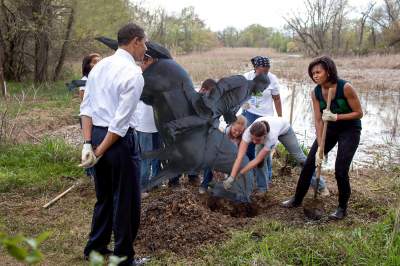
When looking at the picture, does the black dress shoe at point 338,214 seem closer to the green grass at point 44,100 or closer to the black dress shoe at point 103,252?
the black dress shoe at point 103,252

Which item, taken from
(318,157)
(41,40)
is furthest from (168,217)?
(41,40)

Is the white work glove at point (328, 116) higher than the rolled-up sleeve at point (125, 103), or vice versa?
the rolled-up sleeve at point (125, 103)

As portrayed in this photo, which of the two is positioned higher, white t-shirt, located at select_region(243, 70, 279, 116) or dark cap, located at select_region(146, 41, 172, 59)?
dark cap, located at select_region(146, 41, 172, 59)

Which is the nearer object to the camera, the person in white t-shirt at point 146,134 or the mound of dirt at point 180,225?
the mound of dirt at point 180,225

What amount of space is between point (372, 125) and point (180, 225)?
8414mm

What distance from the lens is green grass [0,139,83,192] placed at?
5.83 metres

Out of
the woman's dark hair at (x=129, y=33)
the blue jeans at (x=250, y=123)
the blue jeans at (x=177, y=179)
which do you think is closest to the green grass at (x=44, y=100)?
the blue jeans at (x=177, y=179)

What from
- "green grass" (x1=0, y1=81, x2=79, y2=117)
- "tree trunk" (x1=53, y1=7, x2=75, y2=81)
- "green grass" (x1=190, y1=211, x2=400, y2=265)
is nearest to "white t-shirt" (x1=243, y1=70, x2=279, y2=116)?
"green grass" (x1=190, y1=211, x2=400, y2=265)

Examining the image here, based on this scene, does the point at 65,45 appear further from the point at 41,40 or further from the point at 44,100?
the point at 44,100

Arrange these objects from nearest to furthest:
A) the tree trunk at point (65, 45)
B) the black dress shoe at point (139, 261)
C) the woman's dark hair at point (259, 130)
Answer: the black dress shoe at point (139, 261) → the woman's dark hair at point (259, 130) → the tree trunk at point (65, 45)

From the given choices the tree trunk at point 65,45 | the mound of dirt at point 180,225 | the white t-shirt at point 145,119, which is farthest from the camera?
the tree trunk at point 65,45

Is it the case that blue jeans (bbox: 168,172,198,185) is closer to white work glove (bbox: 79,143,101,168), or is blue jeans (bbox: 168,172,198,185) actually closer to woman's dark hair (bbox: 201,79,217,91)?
woman's dark hair (bbox: 201,79,217,91)

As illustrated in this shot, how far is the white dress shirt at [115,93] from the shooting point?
3.25 meters

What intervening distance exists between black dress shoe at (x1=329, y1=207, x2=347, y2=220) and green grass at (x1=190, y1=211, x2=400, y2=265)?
1.98 ft
